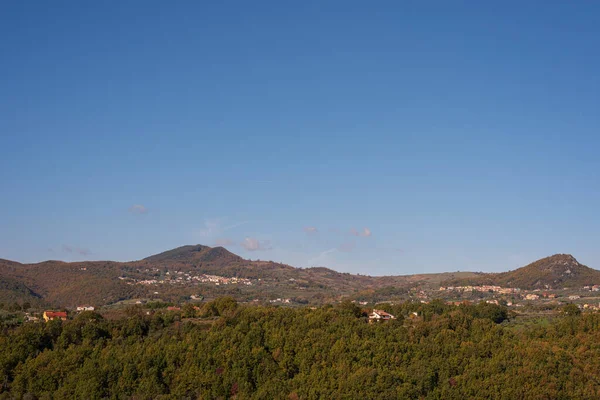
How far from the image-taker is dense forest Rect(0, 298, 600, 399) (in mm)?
46906

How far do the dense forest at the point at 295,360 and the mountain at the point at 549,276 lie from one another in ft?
307

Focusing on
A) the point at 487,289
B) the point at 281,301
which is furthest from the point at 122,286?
the point at 487,289

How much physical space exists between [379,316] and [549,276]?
9984 cm

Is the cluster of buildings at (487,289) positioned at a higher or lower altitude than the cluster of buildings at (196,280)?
lower

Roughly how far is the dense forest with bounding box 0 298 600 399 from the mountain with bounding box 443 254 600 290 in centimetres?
9355

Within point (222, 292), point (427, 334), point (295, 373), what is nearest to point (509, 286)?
point (222, 292)

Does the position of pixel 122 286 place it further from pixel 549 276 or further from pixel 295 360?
pixel 549 276

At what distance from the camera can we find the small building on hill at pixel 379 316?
6556 centimetres

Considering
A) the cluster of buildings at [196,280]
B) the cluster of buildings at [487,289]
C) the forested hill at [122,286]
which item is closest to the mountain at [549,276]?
the cluster of buildings at [487,289]

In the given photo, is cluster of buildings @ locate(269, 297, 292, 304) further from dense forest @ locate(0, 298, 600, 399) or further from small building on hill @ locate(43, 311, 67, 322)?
dense forest @ locate(0, 298, 600, 399)

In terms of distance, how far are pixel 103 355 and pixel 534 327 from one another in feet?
141

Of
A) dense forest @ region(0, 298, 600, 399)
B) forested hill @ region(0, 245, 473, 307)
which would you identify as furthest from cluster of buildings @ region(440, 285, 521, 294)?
dense forest @ region(0, 298, 600, 399)

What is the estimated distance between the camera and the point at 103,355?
50.8 m

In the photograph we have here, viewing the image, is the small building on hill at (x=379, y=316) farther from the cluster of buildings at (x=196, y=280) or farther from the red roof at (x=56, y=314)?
the cluster of buildings at (x=196, y=280)
